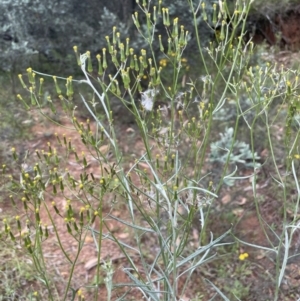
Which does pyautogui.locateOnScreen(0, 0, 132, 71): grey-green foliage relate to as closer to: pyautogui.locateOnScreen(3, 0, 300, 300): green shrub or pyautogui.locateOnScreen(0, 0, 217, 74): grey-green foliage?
pyautogui.locateOnScreen(0, 0, 217, 74): grey-green foliage

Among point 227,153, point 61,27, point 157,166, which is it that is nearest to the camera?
point 157,166

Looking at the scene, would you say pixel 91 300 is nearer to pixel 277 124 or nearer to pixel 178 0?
pixel 277 124

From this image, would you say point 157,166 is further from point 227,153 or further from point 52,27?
→ point 52,27

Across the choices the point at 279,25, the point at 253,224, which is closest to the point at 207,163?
the point at 253,224

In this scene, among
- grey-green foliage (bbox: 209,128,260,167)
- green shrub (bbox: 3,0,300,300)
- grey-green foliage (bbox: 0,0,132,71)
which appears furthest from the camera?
grey-green foliage (bbox: 0,0,132,71)

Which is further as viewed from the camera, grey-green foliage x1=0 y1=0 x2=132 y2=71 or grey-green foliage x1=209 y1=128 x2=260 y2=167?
grey-green foliage x1=0 y1=0 x2=132 y2=71

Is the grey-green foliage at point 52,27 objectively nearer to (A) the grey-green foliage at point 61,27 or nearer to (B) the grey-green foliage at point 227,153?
(A) the grey-green foliage at point 61,27

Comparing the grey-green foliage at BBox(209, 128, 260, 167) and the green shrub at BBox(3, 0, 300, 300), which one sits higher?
the green shrub at BBox(3, 0, 300, 300)

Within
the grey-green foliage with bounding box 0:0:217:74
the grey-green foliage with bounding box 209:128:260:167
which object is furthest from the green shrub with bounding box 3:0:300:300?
the grey-green foliage with bounding box 0:0:217:74

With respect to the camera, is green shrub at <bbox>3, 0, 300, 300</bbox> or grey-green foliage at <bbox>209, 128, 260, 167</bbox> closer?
green shrub at <bbox>3, 0, 300, 300</bbox>

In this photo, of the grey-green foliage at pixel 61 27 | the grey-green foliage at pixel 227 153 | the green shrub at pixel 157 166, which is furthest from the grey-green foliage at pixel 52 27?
the green shrub at pixel 157 166

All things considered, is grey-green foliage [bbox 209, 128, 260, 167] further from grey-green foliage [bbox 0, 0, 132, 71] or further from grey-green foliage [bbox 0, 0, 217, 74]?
grey-green foliage [bbox 0, 0, 132, 71]

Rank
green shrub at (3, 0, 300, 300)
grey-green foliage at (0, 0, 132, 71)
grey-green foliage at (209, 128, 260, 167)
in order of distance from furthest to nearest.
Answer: grey-green foliage at (0, 0, 132, 71) < grey-green foliage at (209, 128, 260, 167) < green shrub at (3, 0, 300, 300)

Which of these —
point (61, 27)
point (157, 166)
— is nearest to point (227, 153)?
point (157, 166)
